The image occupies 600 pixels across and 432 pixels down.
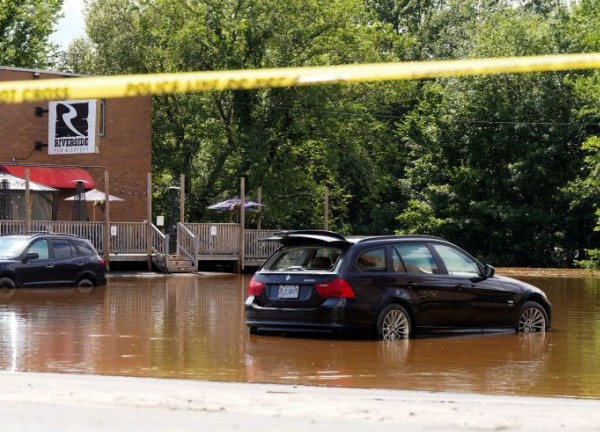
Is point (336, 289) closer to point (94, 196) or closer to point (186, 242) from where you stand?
point (186, 242)

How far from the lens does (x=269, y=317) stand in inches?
669

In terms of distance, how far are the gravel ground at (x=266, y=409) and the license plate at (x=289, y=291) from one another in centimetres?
568

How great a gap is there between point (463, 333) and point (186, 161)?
4683 centimetres

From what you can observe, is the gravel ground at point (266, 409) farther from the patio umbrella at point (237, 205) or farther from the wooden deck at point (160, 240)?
the patio umbrella at point (237, 205)

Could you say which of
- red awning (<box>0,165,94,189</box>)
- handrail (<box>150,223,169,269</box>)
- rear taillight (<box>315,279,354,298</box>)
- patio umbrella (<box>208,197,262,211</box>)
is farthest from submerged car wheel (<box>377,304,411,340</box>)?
patio umbrella (<box>208,197,262,211</box>)

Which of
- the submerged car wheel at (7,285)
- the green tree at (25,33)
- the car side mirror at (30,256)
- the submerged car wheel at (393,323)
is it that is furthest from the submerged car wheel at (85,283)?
the green tree at (25,33)

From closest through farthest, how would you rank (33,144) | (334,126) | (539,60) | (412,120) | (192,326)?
(539,60) < (192,326) < (33,144) < (334,126) < (412,120)

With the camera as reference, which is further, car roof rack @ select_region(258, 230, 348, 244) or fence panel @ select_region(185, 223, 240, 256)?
fence panel @ select_region(185, 223, 240, 256)

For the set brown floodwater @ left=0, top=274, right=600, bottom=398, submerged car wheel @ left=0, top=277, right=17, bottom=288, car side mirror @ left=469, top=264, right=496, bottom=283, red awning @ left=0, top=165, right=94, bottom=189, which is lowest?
brown floodwater @ left=0, top=274, right=600, bottom=398

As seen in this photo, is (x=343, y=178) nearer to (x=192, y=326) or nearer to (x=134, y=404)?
(x=192, y=326)

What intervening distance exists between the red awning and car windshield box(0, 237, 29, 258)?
52.8 feet

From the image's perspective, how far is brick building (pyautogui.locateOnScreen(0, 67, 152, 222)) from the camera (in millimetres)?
46438

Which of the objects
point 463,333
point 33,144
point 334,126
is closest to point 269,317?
point 463,333

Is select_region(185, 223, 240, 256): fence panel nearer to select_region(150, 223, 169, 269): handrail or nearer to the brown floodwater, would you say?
select_region(150, 223, 169, 269): handrail
